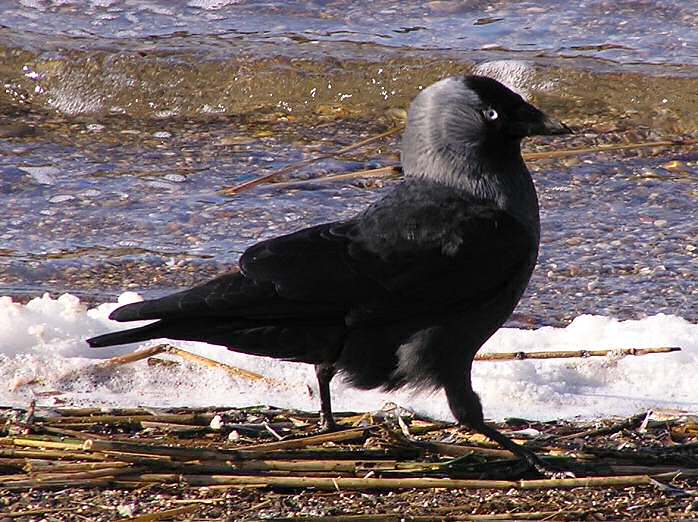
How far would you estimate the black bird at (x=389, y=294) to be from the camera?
12.0ft

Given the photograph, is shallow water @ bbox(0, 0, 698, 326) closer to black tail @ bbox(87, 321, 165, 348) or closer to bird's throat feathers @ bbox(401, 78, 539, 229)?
bird's throat feathers @ bbox(401, 78, 539, 229)

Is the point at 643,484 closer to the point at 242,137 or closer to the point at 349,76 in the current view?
the point at 242,137

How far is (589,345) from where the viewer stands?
4.52 metres

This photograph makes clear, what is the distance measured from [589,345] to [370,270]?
1.07 m

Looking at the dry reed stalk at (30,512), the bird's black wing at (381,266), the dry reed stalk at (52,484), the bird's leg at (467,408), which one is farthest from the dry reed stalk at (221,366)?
the dry reed stalk at (30,512)

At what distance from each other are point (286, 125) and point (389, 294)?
4.44 m

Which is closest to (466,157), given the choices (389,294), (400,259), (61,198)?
(400,259)

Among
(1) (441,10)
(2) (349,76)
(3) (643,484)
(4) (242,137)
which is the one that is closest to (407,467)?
(3) (643,484)

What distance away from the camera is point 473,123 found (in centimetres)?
405

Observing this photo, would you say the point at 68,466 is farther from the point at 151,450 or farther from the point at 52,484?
the point at 151,450

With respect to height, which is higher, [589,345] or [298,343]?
Result: [298,343]

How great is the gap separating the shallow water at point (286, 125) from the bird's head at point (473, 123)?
141 centimetres

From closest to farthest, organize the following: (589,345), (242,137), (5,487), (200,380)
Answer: (5,487) < (200,380) < (589,345) < (242,137)

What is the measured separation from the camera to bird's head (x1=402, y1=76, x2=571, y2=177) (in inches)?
159
